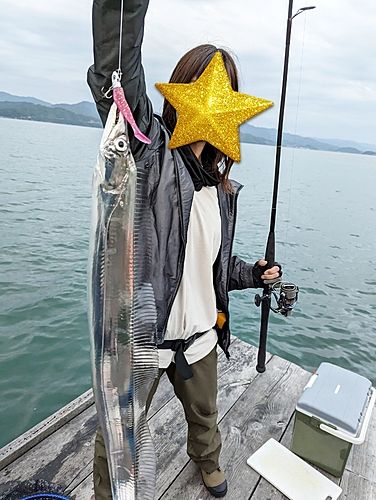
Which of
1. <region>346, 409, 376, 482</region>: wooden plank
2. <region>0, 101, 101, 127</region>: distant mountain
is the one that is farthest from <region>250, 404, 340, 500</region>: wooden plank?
<region>0, 101, 101, 127</region>: distant mountain

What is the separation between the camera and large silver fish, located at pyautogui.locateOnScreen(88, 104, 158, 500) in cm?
111

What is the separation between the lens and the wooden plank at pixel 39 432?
2.37 metres

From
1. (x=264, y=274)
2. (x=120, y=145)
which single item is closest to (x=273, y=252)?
(x=264, y=274)

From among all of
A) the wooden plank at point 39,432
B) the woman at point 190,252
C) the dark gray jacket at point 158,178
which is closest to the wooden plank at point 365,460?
the woman at point 190,252

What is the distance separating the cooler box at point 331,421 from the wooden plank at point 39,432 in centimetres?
133

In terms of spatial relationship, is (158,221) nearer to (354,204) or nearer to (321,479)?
(321,479)

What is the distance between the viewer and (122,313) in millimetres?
1205

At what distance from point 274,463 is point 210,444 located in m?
0.57

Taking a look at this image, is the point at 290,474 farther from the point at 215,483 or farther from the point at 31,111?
the point at 31,111

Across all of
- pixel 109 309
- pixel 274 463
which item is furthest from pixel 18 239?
pixel 109 309

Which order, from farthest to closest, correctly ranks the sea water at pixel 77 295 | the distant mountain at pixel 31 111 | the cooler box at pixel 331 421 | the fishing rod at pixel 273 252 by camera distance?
1. the distant mountain at pixel 31 111
2. the sea water at pixel 77 295
3. the fishing rod at pixel 273 252
4. the cooler box at pixel 331 421

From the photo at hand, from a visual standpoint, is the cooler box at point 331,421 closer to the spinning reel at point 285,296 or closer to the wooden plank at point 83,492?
the spinning reel at point 285,296

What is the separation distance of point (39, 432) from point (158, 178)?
1.73 m

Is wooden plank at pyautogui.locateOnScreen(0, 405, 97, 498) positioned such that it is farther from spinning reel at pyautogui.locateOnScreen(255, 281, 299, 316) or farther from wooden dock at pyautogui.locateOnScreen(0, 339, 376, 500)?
spinning reel at pyautogui.locateOnScreen(255, 281, 299, 316)
